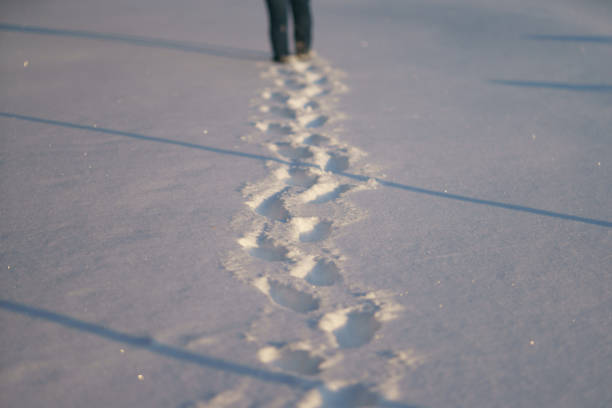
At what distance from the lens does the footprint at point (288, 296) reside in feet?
5.04

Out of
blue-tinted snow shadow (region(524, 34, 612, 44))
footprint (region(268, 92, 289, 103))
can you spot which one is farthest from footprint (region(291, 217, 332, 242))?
blue-tinted snow shadow (region(524, 34, 612, 44))

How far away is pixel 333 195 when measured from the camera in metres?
2.21

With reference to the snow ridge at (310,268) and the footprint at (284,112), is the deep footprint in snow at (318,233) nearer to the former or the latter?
the snow ridge at (310,268)

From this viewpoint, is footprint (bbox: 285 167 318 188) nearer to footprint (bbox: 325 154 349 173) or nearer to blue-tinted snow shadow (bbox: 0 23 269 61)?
footprint (bbox: 325 154 349 173)

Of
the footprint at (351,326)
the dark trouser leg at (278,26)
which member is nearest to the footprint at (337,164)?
the footprint at (351,326)

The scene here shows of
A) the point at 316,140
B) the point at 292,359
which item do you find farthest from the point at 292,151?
the point at 292,359

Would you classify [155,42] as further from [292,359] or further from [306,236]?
[292,359]

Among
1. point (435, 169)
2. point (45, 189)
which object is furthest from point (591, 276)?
point (45, 189)

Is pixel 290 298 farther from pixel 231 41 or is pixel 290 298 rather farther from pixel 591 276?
pixel 231 41

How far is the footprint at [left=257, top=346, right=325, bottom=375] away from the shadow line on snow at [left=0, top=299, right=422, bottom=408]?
0.04 metres

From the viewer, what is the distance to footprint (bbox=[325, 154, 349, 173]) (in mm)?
2432

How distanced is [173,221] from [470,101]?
2.20 metres

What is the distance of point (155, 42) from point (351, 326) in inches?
168

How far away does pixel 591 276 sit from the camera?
1.68 metres
